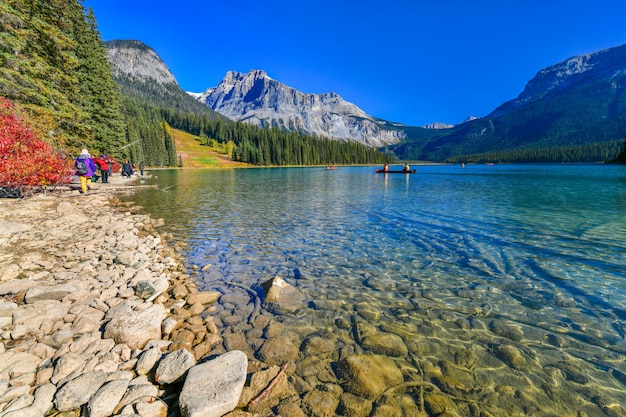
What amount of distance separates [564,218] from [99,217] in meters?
29.3

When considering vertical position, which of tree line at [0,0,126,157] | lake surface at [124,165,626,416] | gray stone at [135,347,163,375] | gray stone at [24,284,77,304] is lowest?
lake surface at [124,165,626,416]

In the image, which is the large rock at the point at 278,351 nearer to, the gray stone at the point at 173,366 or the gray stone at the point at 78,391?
the gray stone at the point at 173,366

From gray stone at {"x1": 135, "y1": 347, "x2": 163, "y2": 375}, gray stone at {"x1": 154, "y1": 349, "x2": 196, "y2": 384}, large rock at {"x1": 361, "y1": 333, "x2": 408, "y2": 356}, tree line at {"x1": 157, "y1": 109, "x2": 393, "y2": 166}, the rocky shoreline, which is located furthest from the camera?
tree line at {"x1": 157, "y1": 109, "x2": 393, "y2": 166}

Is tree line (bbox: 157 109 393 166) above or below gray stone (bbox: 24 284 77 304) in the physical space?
above

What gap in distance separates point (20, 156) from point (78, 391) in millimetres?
20852

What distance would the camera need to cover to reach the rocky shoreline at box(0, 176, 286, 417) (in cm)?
390

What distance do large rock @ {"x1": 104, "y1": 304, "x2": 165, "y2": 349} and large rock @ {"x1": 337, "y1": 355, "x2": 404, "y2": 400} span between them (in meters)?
3.85

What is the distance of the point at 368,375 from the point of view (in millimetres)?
4898

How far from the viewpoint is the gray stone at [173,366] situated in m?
4.42

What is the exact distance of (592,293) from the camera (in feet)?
26.1

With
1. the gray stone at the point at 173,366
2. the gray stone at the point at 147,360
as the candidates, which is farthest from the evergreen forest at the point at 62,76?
the gray stone at the point at 173,366

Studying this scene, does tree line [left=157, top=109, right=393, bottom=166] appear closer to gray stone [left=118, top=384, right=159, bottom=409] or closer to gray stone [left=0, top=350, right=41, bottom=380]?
gray stone [left=0, top=350, right=41, bottom=380]

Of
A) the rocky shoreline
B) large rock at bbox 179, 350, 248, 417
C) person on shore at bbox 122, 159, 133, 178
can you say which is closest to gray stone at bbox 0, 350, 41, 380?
the rocky shoreline

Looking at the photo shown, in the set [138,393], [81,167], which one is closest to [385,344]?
[138,393]
